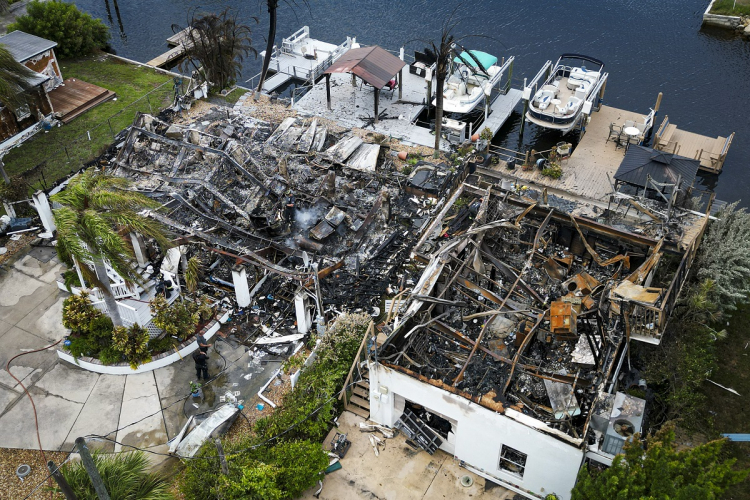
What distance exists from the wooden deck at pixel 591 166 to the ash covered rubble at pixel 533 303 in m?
6.09

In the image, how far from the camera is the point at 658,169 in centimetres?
2573

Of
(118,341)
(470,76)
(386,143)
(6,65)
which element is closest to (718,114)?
(470,76)

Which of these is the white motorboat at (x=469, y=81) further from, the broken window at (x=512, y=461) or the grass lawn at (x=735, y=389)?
the broken window at (x=512, y=461)

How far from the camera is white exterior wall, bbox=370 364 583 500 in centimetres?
1641

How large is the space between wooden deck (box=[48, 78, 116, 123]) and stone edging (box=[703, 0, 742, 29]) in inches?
1587

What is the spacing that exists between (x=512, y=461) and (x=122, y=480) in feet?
33.7

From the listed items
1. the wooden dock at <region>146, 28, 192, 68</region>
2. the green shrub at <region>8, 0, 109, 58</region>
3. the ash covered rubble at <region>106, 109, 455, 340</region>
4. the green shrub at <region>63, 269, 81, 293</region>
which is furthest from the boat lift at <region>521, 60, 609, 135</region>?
the green shrub at <region>8, 0, 109, 58</region>

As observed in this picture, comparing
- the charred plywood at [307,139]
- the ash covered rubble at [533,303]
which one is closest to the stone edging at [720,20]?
the ash covered rubble at [533,303]

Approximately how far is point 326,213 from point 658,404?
13916mm

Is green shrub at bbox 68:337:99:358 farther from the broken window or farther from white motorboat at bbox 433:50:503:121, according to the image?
white motorboat at bbox 433:50:503:121

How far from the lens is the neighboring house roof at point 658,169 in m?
25.5

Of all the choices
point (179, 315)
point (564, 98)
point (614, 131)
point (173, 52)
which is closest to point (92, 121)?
point (173, 52)

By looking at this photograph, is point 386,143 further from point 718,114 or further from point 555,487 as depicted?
point 718,114

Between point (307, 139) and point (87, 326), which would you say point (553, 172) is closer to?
point (307, 139)
